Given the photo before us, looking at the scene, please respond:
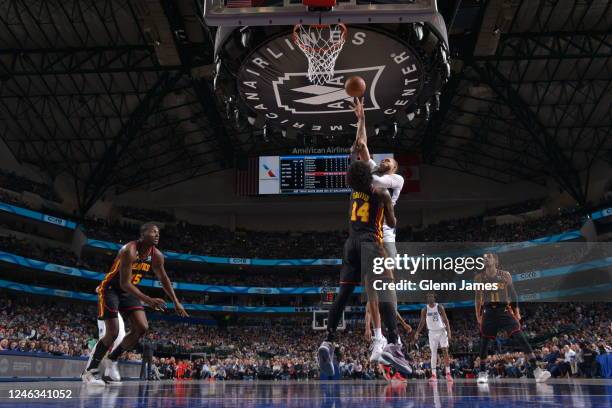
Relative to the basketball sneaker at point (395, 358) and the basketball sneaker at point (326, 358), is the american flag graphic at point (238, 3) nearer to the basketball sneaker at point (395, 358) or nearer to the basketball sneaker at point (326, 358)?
the basketball sneaker at point (326, 358)

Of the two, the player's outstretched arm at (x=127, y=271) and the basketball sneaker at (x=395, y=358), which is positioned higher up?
the player's outstretched arm at (x=127, y=271)

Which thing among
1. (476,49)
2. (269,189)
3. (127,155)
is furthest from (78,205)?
(476,49)

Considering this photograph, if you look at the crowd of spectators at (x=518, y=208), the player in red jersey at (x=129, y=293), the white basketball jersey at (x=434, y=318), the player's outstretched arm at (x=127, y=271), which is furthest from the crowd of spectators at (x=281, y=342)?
the player's outstretched arm at (x=127, y=271)

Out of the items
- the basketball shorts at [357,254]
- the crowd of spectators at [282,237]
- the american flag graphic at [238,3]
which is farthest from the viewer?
the crowd of spectators at [282,237]

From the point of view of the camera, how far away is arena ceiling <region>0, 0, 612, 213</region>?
21.5 metres

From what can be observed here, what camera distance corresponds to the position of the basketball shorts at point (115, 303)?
25.0 ft

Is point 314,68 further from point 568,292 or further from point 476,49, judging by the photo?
point 568,292

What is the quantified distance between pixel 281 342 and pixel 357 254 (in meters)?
32.0

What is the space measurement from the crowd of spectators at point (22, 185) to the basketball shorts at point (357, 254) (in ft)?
102

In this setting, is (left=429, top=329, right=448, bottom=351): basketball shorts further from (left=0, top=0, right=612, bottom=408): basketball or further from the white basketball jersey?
the white basketball jersey

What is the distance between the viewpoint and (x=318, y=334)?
37531mm

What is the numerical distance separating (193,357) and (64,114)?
50.2 ft

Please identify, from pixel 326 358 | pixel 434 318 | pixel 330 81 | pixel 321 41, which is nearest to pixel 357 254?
pixel 326 358

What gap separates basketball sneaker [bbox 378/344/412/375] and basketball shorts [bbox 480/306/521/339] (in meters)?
4.03
